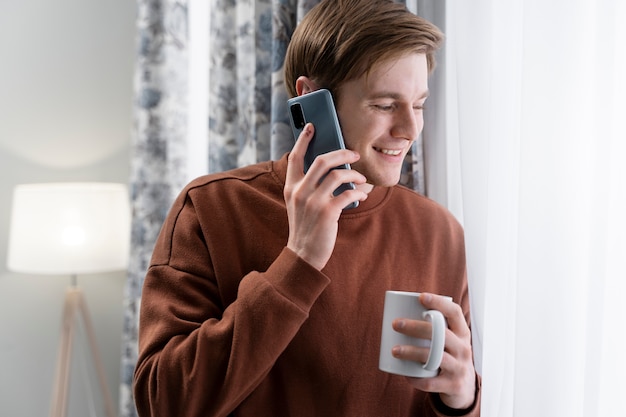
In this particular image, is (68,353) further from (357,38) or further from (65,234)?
(357,38)

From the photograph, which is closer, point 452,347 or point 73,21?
point 452,347

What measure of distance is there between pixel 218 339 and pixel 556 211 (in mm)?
503

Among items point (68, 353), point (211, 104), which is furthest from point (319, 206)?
point (68, 353)

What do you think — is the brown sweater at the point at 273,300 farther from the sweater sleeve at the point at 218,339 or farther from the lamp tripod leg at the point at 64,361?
the lamp tripod leg at the point at 64,361

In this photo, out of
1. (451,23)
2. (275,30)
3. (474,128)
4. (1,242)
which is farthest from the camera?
(1,242)

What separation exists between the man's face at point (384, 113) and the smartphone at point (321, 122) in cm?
3

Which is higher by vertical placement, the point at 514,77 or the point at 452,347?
the point at 514,77

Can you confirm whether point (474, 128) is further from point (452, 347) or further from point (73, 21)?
point (73, 21)

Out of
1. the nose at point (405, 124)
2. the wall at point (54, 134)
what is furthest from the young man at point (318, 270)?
the wall at point (54, 134)

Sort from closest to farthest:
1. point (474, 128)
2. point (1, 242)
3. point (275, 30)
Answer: point (474, 128) → point (275, 30) → point (1, 242)

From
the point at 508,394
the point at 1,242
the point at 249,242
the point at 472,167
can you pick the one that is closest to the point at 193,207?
the point at 249,242

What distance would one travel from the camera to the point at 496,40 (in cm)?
99

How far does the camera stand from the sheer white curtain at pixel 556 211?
0.78m

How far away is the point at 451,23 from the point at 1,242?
1945 mm
